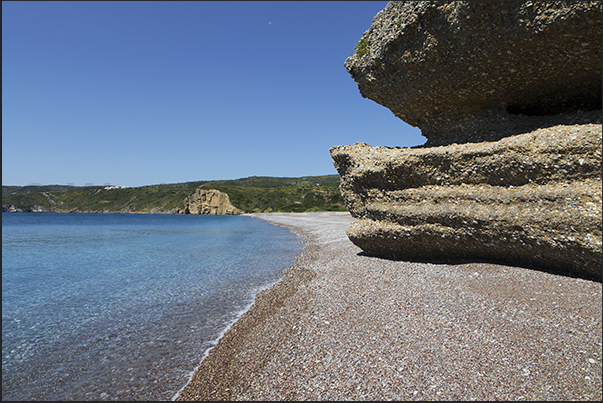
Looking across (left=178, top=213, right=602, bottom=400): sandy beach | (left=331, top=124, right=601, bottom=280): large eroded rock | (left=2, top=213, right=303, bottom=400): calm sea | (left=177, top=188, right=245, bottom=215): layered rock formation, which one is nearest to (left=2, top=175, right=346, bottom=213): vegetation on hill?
(left=177, top=188, right=245, bottom=215): layered rock formation

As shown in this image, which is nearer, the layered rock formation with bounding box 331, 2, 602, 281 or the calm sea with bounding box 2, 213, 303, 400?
the calm sea with bounding box 2, 213, 303, 400

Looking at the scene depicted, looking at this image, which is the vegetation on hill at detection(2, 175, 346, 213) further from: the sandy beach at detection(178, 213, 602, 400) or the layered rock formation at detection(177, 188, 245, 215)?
the sandy beach at detection(178, 213, 602, 400)

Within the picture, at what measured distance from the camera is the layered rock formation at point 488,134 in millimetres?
6102

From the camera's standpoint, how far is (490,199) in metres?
7.36

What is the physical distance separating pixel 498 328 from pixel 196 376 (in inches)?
193

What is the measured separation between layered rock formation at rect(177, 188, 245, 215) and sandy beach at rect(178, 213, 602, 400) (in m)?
107

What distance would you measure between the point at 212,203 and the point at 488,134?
363 feet

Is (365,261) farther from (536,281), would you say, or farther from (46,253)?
(46,253)

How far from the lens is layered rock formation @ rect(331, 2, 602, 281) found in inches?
240

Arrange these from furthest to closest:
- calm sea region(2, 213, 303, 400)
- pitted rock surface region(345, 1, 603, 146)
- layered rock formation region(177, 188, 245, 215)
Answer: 1. layered rock formation region(177, 188, 245, 215)
2. pitted rock surface region(345, 1, 603, 146)
3. calm sea region(2, 213, 303, 400)

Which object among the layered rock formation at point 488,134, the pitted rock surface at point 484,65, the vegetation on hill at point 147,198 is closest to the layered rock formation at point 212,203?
the vegetation on hill at point 147,198

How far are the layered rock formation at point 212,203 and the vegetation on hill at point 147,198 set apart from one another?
4.13 metres

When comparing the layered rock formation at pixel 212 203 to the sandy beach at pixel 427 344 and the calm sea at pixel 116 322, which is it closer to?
the calm sea at pixel 116 322

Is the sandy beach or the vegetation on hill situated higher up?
the vegetation on hill
